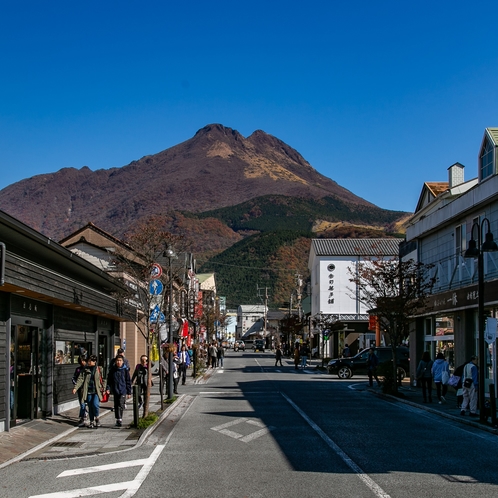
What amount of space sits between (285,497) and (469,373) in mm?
12165

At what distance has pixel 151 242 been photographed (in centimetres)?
2356

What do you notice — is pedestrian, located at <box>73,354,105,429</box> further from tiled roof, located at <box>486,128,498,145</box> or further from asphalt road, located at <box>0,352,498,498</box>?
tiled roof, located at <box>486,128,498,145</box>

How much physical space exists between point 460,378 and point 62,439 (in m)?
11.9

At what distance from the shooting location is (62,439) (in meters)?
15.8

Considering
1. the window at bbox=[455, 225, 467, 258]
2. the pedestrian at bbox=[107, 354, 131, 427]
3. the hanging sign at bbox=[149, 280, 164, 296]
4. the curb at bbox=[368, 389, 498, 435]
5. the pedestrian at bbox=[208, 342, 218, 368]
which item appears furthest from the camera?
the pedestrian at bbox=[208, 342, 218, 368]

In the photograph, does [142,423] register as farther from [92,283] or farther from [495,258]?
[495,258]

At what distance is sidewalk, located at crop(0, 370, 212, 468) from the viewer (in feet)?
44.4

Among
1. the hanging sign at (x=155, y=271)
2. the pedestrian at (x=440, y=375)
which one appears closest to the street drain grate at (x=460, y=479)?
the hanging sign at (x=155, y=271)

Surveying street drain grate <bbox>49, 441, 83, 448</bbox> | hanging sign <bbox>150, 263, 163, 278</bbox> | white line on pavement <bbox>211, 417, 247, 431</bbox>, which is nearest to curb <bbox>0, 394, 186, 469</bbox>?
street drain grate <bbox>49, 441, 83, 448</bbox>

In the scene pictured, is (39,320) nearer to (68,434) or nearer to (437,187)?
(68,434)

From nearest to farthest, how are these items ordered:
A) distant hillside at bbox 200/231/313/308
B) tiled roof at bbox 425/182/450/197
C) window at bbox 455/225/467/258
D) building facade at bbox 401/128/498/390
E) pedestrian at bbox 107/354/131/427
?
pedestrian at bbox 107/354/131/427
building facade at bbox 401/128/498/390
window at bbox 455/225/467/258
tiled roof at bbox 425/182/450/197
distant hillside at bbox 200/231/313/308

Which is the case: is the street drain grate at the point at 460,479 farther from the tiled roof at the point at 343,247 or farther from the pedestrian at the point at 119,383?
the tiled roof at the point at 343,247

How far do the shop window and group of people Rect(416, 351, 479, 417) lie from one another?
37.5 feet

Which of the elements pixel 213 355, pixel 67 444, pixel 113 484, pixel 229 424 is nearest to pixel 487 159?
pixel 229 424
